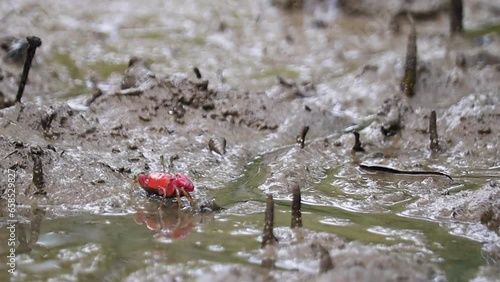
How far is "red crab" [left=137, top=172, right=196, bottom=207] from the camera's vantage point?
12.0ft

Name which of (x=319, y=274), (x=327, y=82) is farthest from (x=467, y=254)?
(x=327, y=82)

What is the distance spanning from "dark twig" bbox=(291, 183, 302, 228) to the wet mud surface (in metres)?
0.04

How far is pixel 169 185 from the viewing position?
3656 mm

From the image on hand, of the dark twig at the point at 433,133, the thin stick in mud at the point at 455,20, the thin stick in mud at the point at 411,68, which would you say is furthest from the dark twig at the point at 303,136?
the thin stick in mud at the point at 455,20

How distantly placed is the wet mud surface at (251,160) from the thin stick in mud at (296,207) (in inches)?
1.5

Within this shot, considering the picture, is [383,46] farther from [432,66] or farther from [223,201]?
[223,201]

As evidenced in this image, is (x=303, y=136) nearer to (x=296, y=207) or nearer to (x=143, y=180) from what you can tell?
(x=143, y=180)

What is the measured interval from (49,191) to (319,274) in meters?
1.78

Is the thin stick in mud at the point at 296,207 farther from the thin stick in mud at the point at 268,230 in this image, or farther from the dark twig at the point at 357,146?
the dark twig at the point at 357,146

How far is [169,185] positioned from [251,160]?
1.26 meters

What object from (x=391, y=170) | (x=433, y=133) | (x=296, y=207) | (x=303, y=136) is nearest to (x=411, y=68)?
(x=433, y=133)

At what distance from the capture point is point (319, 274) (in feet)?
8.75

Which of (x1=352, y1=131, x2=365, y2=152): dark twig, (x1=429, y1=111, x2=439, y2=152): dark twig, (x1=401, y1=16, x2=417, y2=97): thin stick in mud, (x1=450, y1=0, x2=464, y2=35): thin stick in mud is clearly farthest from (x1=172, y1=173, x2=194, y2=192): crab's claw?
(x1=450, y1=0, x2=464, y2=35): thin stick in mud

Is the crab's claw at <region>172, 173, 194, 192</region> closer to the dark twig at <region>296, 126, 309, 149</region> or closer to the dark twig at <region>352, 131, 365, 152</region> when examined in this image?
the dark twig at <region>296, 126, 309, 149</region>
